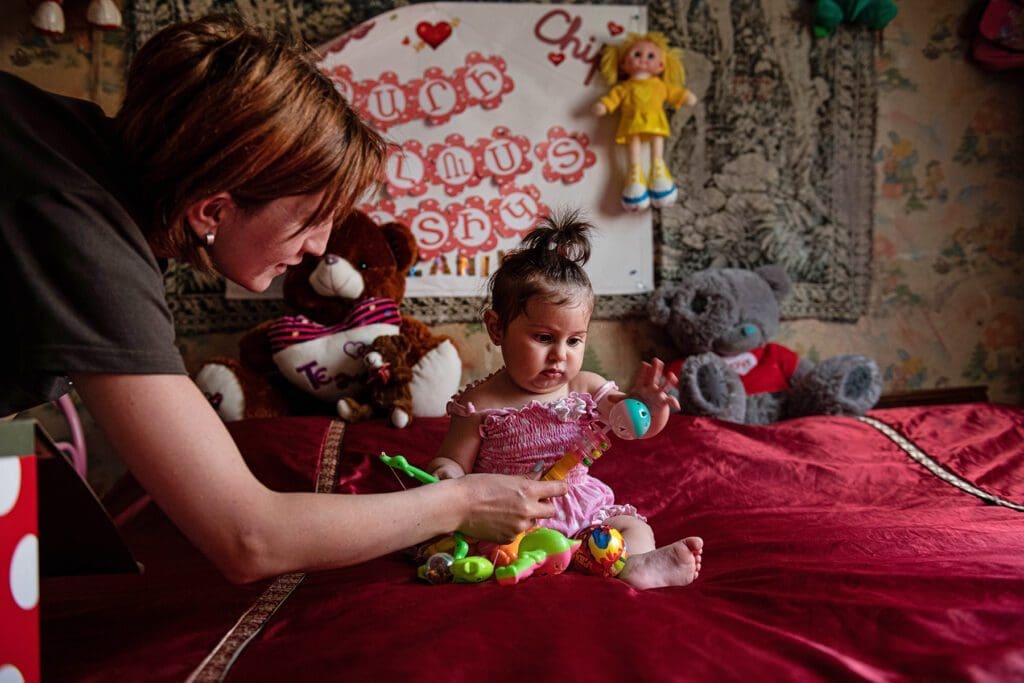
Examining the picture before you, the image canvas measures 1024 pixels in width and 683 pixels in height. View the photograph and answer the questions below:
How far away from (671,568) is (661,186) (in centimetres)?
133

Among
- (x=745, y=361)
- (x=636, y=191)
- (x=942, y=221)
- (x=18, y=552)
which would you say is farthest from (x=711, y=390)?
(x=18, y=552)

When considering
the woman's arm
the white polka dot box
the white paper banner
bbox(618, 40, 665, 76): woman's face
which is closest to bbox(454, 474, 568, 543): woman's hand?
the woman's arm

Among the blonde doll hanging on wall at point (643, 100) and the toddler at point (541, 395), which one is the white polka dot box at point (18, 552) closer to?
the toddler at point (541, 395)

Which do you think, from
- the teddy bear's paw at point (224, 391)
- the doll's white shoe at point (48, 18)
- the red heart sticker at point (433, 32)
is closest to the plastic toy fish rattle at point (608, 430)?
the teddy bear's paw at point (224, 391)

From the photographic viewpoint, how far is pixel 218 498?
81 centimetres

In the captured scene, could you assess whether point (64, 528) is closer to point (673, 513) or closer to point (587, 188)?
point (673, 513)

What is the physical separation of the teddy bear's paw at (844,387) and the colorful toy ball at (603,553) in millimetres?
1124

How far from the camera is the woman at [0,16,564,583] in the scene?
791 millimetres

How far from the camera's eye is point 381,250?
6.66 ft

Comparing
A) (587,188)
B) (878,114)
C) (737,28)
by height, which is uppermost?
(737,28)

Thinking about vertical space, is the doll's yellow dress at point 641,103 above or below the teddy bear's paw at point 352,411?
above

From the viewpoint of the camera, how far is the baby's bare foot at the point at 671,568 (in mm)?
1138

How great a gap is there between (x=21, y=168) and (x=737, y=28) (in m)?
2.06

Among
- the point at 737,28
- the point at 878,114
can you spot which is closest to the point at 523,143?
the point at 737,28
